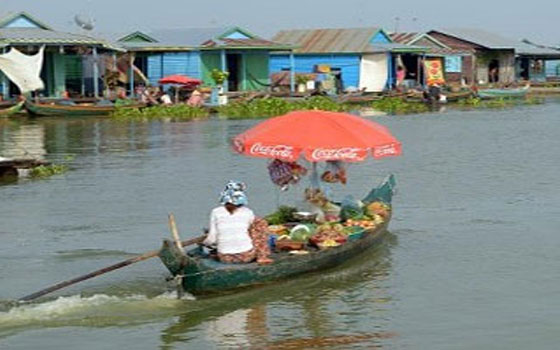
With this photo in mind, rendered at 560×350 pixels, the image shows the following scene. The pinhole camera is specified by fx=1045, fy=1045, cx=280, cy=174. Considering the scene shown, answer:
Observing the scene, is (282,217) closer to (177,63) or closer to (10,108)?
(10,108)

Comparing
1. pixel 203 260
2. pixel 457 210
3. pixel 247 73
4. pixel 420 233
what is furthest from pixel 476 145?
pixel 247 73

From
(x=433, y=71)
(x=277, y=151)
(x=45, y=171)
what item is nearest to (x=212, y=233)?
(x=277, y=151)

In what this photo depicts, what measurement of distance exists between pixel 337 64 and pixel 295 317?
3837 centimetres

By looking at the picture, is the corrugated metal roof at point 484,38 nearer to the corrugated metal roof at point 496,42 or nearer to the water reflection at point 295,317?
the corrugated metal roof at point 496,42

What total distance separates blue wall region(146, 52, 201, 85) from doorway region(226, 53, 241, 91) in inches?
106

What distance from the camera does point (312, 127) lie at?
440 inches

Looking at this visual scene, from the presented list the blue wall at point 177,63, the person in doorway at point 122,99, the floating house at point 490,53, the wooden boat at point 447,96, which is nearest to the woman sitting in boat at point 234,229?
the person in doorway at point 122,99

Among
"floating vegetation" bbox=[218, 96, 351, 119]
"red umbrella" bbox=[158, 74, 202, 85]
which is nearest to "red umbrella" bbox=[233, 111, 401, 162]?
"floating vegetation" bbox=[218, 96, 351, 119]

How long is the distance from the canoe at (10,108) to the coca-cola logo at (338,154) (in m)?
24.3

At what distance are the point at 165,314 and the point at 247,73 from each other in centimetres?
3485

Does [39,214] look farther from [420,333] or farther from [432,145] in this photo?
[432,145]

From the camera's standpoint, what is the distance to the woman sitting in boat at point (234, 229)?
9.66m

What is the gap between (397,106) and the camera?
41.6 meters

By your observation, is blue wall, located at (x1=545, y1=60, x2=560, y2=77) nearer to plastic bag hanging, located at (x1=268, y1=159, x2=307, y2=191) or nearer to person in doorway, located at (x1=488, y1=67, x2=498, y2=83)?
→ person in doorway, located at (x1=488, y1=67, x2=498, y2=83)
